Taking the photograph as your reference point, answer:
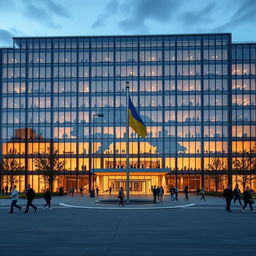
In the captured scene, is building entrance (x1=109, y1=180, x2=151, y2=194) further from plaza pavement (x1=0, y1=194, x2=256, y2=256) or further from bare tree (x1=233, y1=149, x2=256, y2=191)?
plaza pavement (x1=0, y1=194, x2=256, y2=256)

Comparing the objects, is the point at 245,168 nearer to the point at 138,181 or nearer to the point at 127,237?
the point at 138,181

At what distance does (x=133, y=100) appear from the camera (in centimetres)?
6988

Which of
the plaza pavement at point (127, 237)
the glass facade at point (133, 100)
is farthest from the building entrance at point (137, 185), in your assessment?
Result: the plaza pavement at point (127, 237)

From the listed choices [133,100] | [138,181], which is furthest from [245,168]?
[133,100]

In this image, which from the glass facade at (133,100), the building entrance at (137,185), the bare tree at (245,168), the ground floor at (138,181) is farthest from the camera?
the glass facade at (133,100)

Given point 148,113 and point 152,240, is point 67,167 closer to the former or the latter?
point 148,113

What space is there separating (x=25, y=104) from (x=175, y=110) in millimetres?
30470

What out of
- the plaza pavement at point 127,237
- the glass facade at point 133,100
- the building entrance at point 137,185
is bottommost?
the building entrance at point 137,185

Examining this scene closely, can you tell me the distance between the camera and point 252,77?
69.2 meters

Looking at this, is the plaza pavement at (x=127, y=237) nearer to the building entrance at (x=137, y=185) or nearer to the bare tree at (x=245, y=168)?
the bare tree at (x=245, y=168)

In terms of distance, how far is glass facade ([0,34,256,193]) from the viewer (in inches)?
2702

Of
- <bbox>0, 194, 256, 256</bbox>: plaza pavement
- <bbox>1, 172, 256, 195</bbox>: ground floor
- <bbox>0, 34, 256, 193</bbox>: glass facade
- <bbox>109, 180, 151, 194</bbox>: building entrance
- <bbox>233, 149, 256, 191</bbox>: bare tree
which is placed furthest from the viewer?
<bbox>0, 34, 256, 193</bbox>: glass facade

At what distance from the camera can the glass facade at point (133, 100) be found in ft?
225

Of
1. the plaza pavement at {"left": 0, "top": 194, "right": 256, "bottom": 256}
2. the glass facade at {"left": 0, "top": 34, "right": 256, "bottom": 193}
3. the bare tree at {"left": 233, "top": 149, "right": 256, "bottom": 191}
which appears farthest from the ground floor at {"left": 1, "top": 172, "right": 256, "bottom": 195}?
the plaza pavement at {"left": 0, "top": 194, "right": 256, "bottom": 256}
